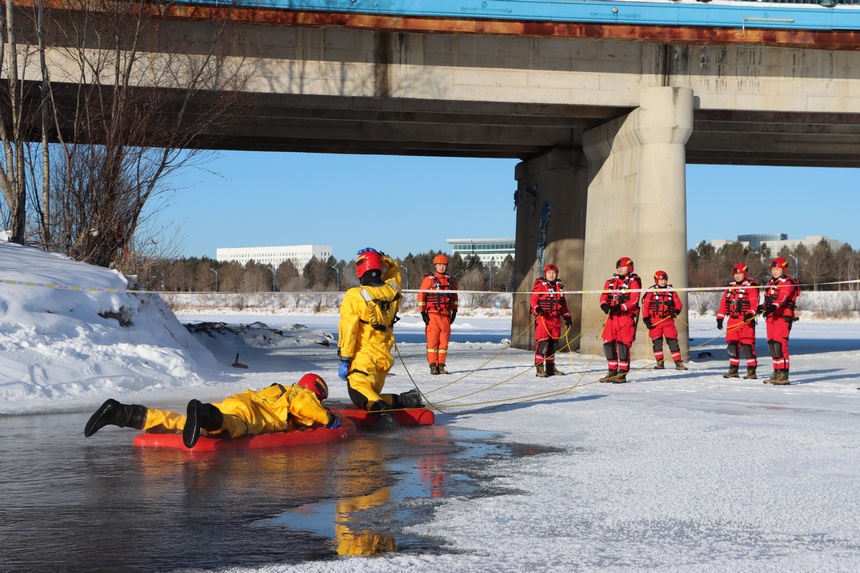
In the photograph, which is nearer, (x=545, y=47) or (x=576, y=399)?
(x=576, y=399)

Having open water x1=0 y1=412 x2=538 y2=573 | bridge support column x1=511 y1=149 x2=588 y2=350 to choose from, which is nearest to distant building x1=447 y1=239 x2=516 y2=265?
bridge support column x1=511 y1=149 x2=588 y2=350

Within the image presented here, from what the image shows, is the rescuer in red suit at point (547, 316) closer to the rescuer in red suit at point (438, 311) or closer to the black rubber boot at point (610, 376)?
the black rubber boot at point (610, 376)

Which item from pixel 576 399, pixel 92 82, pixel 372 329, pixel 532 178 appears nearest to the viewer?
pixel 372 329

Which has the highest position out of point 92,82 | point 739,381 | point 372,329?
point 92,82

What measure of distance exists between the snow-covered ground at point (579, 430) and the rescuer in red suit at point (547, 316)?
0.57 metres

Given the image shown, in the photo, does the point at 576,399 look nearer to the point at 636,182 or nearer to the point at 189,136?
the point at 636,182

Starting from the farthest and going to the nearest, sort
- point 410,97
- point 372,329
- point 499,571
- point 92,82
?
point 410,97, point 92,82, point 372,329, point 499,571

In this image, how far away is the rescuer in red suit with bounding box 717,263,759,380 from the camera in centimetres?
1648

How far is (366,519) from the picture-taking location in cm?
532

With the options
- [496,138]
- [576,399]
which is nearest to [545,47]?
[496,138]

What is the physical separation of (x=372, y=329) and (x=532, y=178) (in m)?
20.5

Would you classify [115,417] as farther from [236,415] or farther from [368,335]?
[368,335]

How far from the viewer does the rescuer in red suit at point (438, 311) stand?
1670 centimetres

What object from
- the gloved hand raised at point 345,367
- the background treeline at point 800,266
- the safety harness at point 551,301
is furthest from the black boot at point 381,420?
the background treeline at point 800,266
